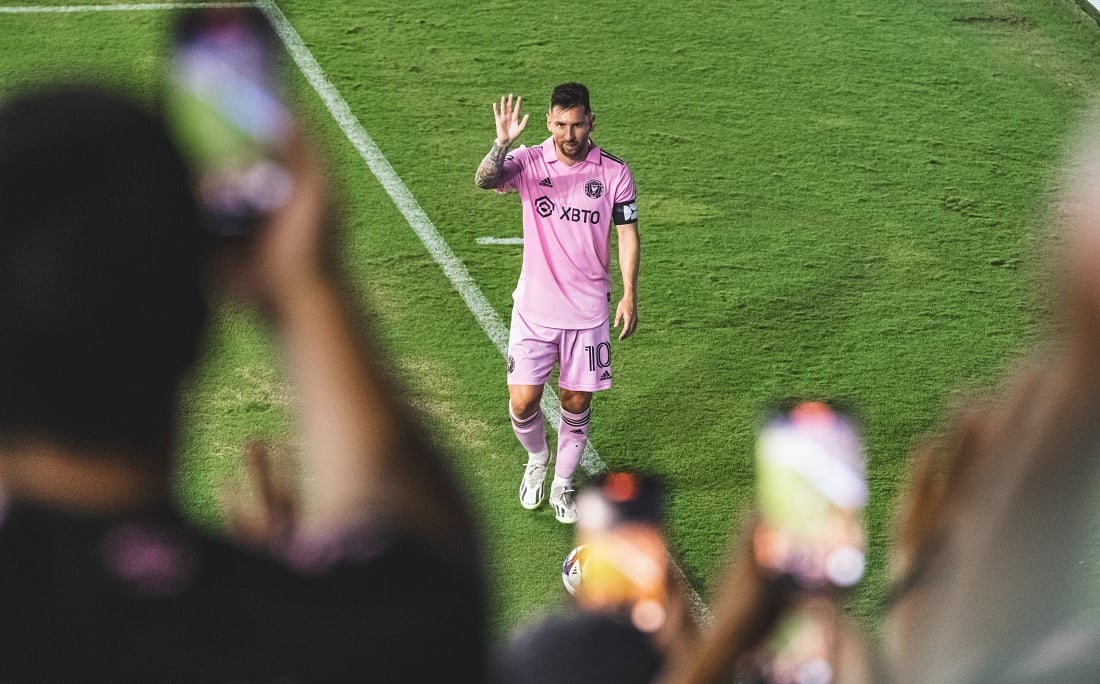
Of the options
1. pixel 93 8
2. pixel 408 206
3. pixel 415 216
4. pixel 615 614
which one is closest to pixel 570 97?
pixel 415 216

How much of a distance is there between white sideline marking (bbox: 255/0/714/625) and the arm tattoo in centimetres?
155

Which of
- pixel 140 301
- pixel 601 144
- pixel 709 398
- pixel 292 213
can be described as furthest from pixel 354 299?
pixel 601 144

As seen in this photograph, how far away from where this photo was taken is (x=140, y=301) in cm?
170

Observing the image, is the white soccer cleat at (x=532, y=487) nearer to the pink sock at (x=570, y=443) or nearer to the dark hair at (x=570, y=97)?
the pink sock at (x=570, y=443)

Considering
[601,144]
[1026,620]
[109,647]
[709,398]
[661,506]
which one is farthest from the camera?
[601,144]

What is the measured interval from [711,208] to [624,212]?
12.6ft

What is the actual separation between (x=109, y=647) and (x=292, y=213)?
1.76 ft

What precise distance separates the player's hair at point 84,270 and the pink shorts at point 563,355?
16.3ft

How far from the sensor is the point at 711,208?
10.4 m

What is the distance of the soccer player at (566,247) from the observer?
654 cm

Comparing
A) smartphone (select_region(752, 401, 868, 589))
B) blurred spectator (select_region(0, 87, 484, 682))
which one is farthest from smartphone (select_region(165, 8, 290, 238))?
smartphone (select_region(752, 401, 868, 589))

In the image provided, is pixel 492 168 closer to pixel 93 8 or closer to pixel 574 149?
pixel 574 149

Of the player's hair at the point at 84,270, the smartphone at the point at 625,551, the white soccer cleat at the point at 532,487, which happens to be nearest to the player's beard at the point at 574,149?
the white soccer cleat at the point at 532,487

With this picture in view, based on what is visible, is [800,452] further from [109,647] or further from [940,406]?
[940,406]
